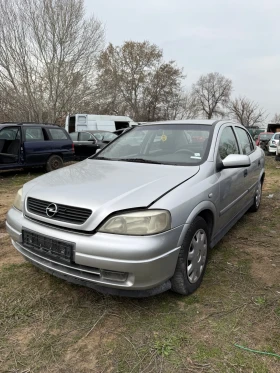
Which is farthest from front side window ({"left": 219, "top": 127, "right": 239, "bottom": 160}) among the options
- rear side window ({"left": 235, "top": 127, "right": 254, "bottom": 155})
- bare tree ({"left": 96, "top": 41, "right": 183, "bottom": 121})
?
bare tree ({"left": 96, "top": 41, "right": 183, "bottom": 121})

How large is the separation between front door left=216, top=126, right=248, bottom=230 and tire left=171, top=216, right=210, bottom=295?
464 mm

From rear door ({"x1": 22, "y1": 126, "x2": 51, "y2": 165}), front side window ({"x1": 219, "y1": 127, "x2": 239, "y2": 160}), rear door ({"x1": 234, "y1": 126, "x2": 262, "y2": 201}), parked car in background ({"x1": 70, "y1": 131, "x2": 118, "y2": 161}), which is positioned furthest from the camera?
parked car in background ({"x1": 70, "y1": 131, "x2": 118, "y2": 161})

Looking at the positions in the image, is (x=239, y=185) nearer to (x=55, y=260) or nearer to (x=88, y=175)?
(x=88, y=175)

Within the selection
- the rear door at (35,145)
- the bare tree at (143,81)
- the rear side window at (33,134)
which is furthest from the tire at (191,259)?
the bare tree at (143,81)

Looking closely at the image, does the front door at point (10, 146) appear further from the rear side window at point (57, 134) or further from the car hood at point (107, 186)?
the car hood at point (107, 186)

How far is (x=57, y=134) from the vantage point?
967 centimetres

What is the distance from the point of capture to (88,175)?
109 inches

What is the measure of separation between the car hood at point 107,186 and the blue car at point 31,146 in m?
6.05

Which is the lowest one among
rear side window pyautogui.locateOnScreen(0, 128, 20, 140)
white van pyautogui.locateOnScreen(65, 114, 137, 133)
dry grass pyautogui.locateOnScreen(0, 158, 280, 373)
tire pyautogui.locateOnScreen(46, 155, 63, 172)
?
dry grass pyautogui.locateOnScreen(0, 158, 280, 373)

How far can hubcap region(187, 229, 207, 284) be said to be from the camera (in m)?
2.48

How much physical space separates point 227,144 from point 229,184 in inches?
22.6

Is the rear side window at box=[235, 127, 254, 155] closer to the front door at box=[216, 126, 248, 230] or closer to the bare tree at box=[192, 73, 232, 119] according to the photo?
the front door at box=[216, 126, 248, 230]

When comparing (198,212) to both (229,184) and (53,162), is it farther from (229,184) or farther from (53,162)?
(53,162)

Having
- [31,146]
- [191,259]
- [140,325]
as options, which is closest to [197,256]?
[191,259]
